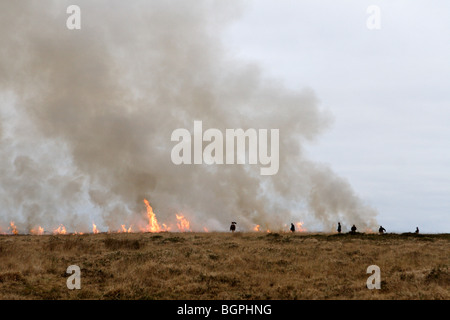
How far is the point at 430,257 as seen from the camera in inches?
1140

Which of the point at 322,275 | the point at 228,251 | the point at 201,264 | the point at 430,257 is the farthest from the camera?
the point at 228,251

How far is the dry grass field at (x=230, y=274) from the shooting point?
18.4 metres

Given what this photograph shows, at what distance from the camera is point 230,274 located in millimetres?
22594

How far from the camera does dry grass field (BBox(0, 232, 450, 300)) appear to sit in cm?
1836

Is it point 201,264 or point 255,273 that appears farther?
point 201,264

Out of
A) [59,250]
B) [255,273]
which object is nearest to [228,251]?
[255,273]

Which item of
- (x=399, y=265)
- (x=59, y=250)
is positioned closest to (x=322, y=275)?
(x=399, y=265)

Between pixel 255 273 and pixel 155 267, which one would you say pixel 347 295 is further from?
pixel 155 267

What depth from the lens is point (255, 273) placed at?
23.4 metres
